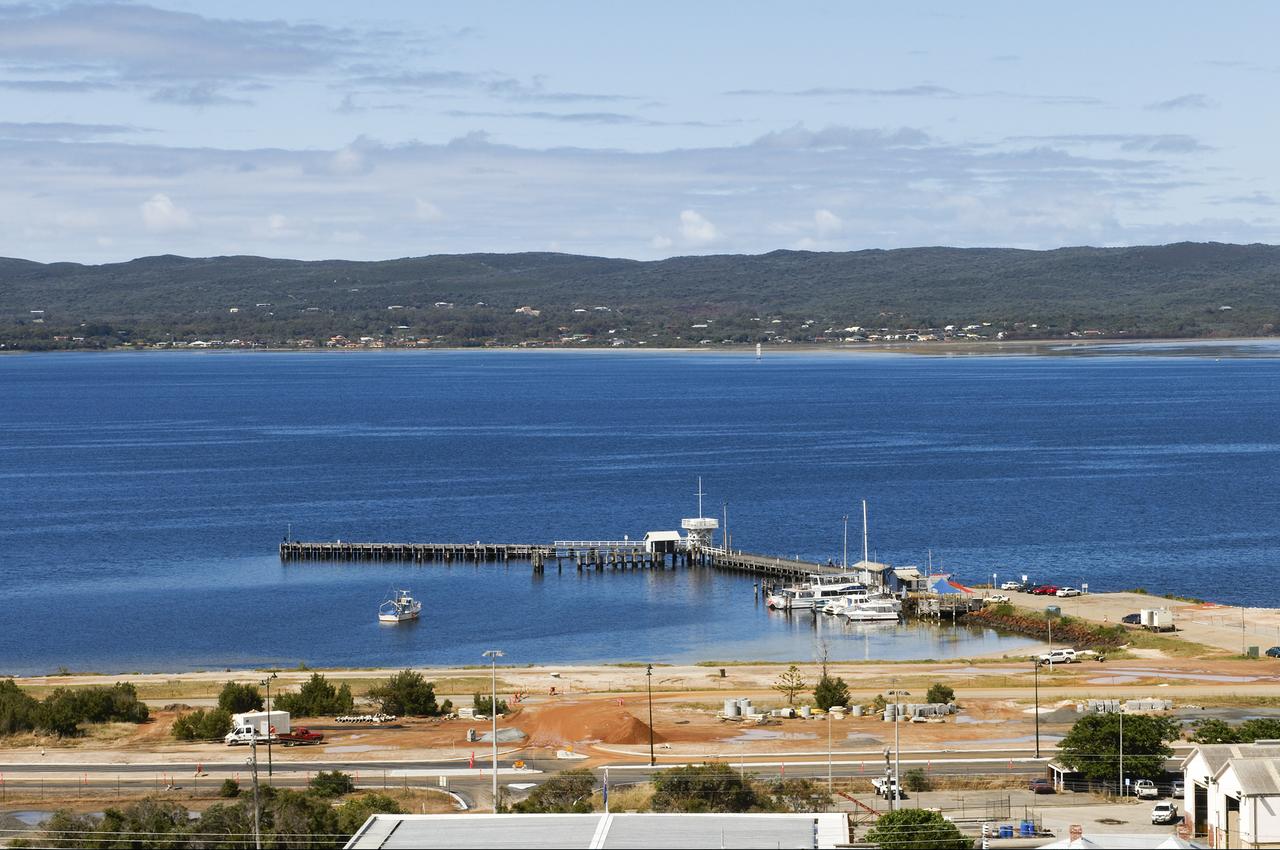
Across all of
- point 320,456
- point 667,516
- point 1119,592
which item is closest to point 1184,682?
point 1119,592

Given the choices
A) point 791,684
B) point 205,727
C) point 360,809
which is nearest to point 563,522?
point 791,684

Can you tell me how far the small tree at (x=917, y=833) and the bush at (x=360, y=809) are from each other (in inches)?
431

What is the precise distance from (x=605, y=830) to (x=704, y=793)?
27.1 ft

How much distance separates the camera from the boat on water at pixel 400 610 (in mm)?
82000

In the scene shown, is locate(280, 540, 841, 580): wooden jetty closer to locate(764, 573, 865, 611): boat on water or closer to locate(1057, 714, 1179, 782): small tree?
locate(764, 573, 865, 611): boat on water

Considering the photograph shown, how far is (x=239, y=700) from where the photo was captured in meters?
56.5

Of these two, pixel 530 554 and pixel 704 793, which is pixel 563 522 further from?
pixel 704 793

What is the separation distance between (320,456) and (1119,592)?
9231 cm

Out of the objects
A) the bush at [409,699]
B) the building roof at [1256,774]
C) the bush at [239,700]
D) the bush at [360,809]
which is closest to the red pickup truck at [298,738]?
the bush at [239,700]

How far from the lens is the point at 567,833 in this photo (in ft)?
108

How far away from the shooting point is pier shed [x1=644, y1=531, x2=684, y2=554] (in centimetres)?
10031

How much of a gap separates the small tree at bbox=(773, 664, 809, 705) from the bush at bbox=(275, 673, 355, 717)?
1423 cm

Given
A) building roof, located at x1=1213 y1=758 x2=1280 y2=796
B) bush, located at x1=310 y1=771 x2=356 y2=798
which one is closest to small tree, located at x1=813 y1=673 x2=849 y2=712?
bush, located at x1=310 y1=771 x2=356 y2=798

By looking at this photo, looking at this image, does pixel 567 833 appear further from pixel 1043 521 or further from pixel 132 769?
pixel 1043 521
